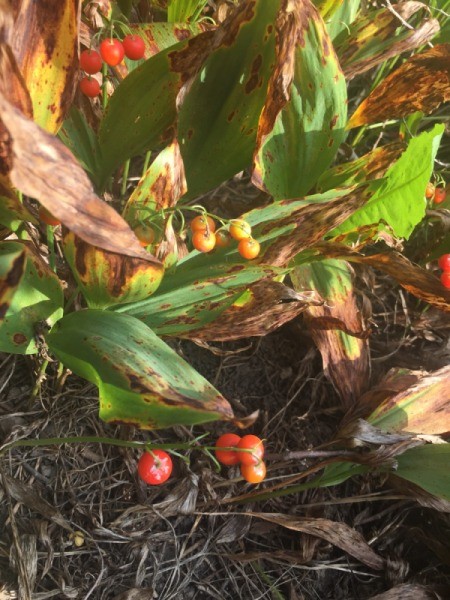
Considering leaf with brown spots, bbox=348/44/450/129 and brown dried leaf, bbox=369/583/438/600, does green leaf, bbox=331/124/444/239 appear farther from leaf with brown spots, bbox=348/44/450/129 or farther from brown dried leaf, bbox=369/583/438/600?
brown dried leaf, bbox=369/583/438/600

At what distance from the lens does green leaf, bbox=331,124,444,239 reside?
110 centimetres

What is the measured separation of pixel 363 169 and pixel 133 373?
811 mm

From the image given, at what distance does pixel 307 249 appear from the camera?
1.22 metres

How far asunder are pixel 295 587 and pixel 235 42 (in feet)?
3.61

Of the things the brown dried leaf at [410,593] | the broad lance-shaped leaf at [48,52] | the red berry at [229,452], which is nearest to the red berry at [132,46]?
the broad lance-shaped leaf at [48,52]

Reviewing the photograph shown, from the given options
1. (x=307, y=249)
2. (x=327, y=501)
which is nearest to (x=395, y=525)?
(x=327, y=501)

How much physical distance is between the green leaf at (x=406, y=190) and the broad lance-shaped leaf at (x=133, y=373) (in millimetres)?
581

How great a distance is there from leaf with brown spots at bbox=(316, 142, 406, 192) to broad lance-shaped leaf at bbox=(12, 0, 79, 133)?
25.2 inches

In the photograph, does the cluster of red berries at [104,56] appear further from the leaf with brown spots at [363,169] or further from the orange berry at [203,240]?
the leaf with brown spots at [363,169]

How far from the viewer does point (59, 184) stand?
659 millimetres

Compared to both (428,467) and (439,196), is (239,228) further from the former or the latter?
(439,196)

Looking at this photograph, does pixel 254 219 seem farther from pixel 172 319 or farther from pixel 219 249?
pixel 172 319

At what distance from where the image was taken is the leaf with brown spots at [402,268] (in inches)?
46.8

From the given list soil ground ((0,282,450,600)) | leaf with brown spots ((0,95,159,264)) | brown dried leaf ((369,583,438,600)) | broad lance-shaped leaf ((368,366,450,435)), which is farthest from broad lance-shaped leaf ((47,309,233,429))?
A: brown dried leaf ((369,583,438,600))
